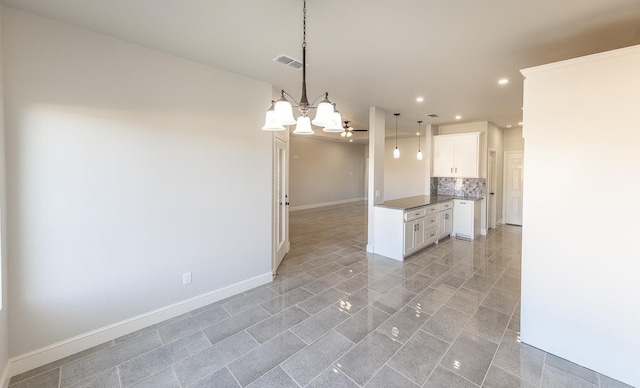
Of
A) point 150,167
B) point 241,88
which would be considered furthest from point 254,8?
point 150,167

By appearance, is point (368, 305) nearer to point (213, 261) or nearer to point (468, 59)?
point (213, 261)

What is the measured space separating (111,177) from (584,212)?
3996 mm

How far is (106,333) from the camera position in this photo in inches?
93.0

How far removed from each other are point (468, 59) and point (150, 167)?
347 centimetres

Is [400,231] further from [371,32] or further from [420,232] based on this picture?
[371,32]

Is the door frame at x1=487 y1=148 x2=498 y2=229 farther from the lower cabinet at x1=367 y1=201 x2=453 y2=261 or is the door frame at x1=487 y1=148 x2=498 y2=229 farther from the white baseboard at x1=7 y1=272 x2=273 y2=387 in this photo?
the white baseboard at x1=7 y1=272 x2=273 y2=387

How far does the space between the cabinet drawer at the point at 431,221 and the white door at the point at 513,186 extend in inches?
136

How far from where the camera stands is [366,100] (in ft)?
14.1

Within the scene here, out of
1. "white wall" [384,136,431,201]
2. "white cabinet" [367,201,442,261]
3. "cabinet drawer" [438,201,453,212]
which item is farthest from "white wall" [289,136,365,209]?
"cabinet drawer" [438,201,453,212]

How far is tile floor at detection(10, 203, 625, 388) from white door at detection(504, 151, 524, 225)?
13.9 feet

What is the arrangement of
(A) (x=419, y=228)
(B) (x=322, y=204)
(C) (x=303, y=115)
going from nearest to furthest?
(C) (x=303, y=115) → (A) (x=419, y=228) → (B) (x=322, y=204)

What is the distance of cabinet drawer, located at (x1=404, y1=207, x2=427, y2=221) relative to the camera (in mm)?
4469

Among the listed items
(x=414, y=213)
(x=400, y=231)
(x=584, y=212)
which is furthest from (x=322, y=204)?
(x=584, y=212)

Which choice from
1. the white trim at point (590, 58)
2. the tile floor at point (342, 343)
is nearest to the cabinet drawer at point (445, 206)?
the tile floor at point (342, 343)
